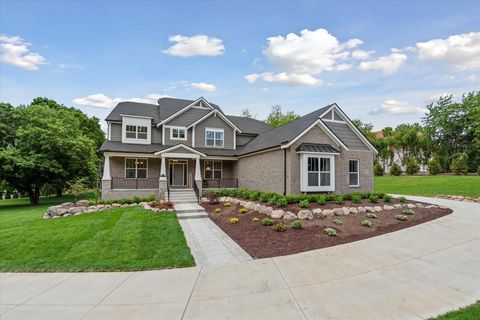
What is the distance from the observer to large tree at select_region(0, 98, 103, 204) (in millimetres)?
17438

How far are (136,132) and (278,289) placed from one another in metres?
17.4

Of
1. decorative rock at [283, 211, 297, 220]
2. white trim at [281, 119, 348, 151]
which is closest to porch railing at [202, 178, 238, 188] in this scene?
white trim at [281, 119, 348, 151]

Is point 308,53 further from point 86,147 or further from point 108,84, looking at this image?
point 86,147

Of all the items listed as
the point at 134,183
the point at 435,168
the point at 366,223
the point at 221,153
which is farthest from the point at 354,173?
the point at 435,168

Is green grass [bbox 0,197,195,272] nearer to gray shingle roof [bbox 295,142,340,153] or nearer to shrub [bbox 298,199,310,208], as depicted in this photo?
shrub [bbox 298,199,310,208]

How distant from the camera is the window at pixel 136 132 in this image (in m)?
18.2

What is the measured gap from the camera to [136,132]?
60.5ft

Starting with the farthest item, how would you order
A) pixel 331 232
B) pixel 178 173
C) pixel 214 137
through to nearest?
pixel 214 137 → pixel 178 173 → pixel 331 232

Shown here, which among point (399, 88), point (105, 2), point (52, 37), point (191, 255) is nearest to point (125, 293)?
point (191, 255)

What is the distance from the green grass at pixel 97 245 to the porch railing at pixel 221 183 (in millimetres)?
7647

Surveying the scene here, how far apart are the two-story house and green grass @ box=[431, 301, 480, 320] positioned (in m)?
9.53

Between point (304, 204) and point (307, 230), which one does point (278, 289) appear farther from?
point (304, 204)

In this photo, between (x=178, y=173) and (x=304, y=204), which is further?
(x=178, y=173)

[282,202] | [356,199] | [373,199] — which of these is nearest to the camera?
[282,202]
